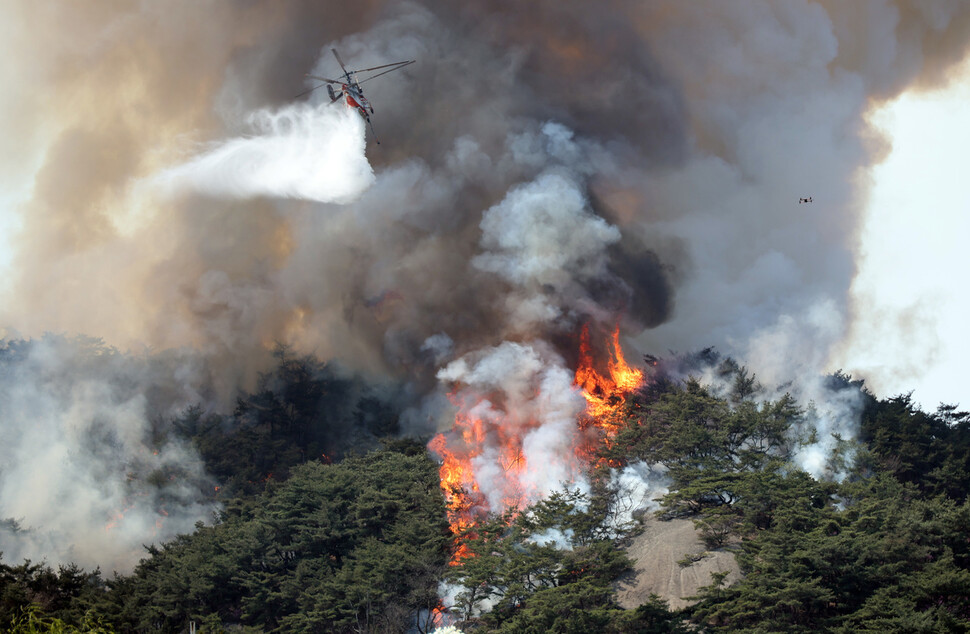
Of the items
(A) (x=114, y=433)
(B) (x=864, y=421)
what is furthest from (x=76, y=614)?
(B) (x=864, y=421)

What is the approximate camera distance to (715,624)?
116 feet

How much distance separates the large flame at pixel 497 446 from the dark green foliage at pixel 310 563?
2.16m

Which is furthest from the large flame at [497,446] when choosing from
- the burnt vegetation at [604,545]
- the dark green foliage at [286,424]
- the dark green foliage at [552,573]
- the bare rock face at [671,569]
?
the dark green foliage at [286,424]

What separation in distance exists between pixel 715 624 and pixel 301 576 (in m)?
20.9

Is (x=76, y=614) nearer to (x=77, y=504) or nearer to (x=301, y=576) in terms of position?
(x=301, y=576)

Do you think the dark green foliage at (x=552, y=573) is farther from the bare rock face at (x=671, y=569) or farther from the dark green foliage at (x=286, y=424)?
the dark green foliage at (x=286, y=424)

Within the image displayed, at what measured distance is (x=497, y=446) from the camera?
55.2m

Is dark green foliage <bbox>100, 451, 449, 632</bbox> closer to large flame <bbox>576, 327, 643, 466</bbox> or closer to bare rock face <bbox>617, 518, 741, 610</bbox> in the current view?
bare rock face <bbox>617, 518, 741, 610</bbox>

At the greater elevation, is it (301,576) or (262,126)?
(262,126)

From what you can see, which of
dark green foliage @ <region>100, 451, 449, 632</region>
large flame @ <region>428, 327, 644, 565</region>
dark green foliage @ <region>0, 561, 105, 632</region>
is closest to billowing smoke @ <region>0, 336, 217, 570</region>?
dark green foliage @ <region>100, 451, 449, 632</region>

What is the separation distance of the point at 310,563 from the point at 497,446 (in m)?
15.4

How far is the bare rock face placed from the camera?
39375mm

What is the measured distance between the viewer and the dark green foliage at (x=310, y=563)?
41.1 metres

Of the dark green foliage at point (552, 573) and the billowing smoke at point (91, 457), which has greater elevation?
the billowing smoke at point (91, 457)
